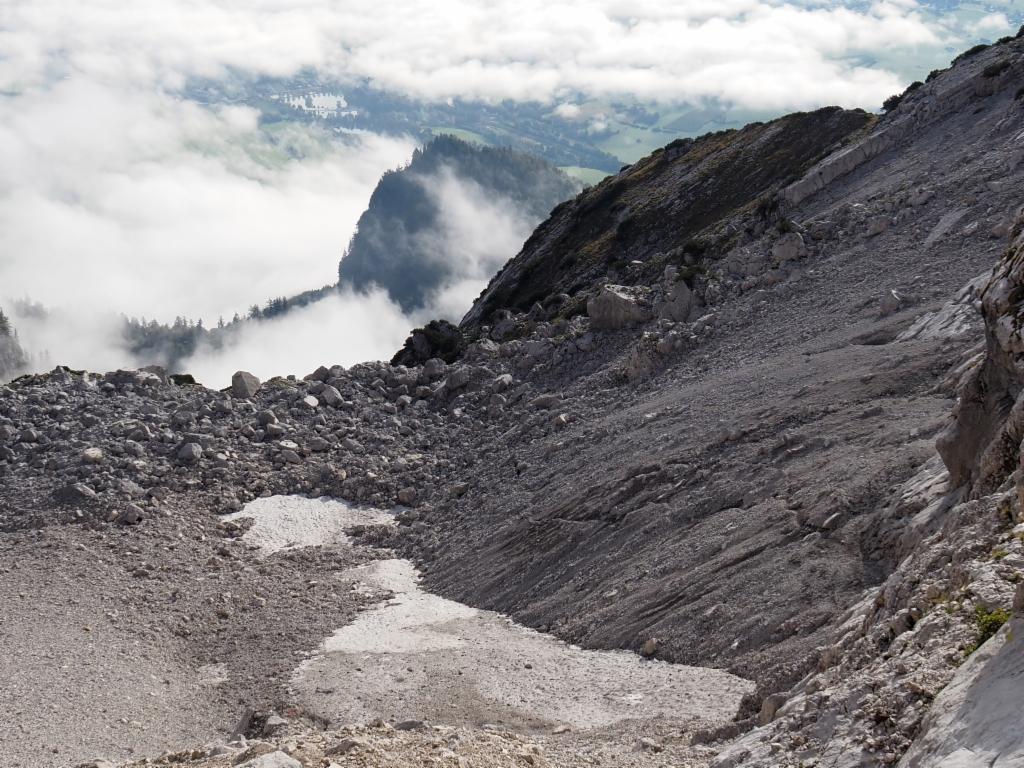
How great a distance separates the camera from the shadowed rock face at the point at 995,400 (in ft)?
47.6

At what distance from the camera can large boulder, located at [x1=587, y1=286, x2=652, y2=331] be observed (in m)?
45.5

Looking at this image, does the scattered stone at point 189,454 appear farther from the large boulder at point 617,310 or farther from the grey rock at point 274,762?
the grey rock at point 274,762

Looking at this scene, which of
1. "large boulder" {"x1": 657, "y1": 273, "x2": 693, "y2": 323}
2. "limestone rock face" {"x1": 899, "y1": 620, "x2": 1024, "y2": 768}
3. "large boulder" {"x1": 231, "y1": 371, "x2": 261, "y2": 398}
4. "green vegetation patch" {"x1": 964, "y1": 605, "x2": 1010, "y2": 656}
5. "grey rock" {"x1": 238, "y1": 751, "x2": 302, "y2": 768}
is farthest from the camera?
"large boulder" {"x1": 231, "y1": 371, "x2": 261, "y2": 398}

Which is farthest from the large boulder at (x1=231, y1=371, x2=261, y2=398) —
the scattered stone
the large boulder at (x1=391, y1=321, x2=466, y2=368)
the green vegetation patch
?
the green vegetation patch

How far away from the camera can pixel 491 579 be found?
31125mm

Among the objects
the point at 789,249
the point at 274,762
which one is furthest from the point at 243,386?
the point at 274,762

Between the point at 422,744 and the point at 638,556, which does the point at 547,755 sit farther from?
the point at 638,556

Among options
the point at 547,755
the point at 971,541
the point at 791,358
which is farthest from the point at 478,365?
the point at 971,541

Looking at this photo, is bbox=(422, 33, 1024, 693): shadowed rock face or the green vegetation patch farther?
bbox=(422, 33, 1024, 693): shadowed rock face

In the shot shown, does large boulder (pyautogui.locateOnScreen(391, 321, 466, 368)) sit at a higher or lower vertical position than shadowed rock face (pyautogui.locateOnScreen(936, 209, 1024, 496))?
higher

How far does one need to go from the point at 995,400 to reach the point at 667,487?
1472cm

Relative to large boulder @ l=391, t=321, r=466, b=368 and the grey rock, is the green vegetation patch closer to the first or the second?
the grey rock

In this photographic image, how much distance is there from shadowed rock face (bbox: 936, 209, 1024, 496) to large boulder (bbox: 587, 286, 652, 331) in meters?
27.8

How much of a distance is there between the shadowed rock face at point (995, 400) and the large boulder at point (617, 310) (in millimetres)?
27819
